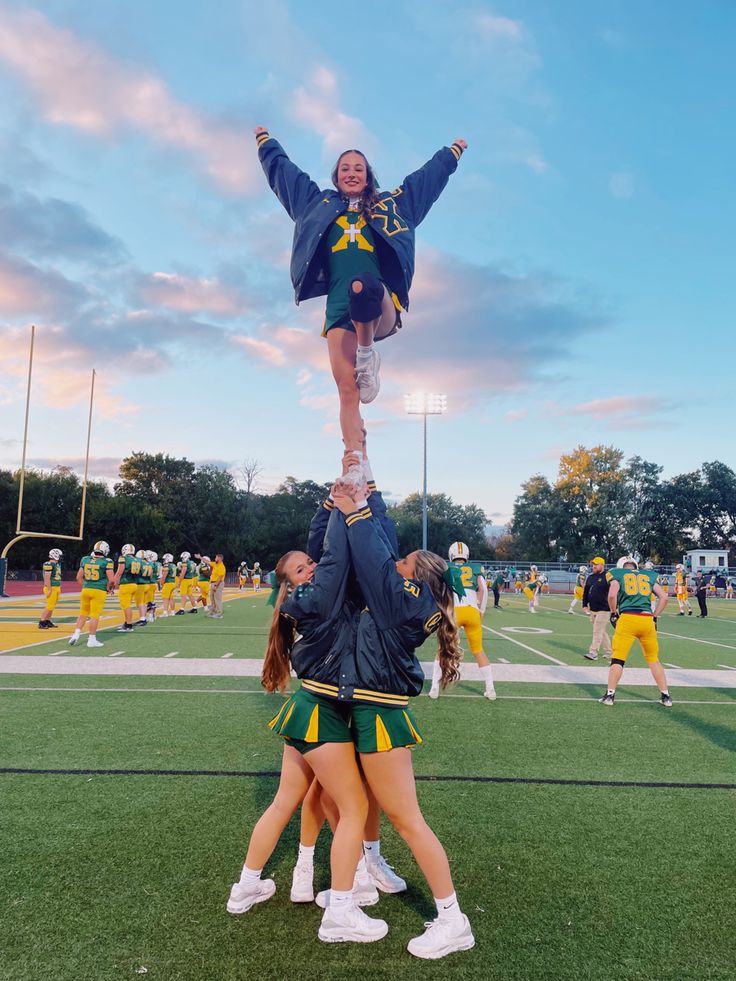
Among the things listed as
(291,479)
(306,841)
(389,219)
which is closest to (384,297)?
(389,219)

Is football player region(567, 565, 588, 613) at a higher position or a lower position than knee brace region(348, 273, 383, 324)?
lower

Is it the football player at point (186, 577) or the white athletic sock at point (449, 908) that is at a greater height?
the football player at point (186, 577)

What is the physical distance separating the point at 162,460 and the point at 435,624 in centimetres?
6128

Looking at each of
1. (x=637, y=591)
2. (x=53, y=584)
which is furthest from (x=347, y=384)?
(x=53, y=584)

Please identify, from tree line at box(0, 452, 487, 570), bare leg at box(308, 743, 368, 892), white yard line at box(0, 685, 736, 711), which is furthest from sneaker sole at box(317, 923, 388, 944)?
tree line at box(0, 452, 487, 570)

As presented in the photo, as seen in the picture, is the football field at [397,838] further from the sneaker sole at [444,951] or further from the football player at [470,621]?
the football player at [470,621]

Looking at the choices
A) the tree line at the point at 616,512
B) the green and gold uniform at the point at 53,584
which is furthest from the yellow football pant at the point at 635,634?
the tree line at the point at 616,512

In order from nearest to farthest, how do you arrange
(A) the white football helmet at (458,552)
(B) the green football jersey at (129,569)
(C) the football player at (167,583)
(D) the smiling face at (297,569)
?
(D) the smiling face at (297,569)
(A) the white football helmet at (458,552)
(B) the green football jersey at (129,569)
(C) the football player at (167,583)

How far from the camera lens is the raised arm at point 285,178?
11.9 feet

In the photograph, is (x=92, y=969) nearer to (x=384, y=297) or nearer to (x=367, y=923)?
(x=367, y=923)

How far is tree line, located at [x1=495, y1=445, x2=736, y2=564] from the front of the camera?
2613 inches

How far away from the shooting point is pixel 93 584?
12.1 meters

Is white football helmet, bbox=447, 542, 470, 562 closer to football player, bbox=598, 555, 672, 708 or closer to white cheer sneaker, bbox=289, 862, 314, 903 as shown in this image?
football player, bbox=598, 555, 672, 708

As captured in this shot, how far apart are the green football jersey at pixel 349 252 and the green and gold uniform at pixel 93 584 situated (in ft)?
32.9
